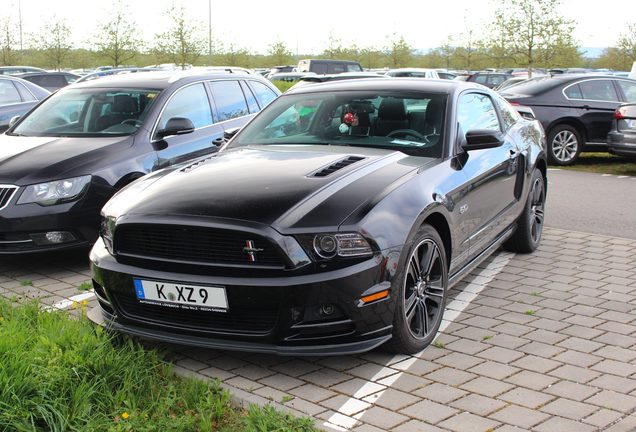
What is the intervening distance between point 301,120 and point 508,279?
2147 millimetres

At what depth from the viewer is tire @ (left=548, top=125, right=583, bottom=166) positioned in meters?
13.6

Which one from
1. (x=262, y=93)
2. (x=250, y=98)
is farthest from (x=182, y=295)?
(x=262, y=93)

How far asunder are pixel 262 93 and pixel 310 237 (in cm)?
539

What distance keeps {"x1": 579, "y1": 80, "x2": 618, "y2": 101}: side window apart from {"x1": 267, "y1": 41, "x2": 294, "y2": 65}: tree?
1997 inches

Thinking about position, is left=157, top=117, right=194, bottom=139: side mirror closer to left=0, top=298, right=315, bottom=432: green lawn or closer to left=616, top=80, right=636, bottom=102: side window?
left=0, top=298, right=315, bottom=432: green lawn

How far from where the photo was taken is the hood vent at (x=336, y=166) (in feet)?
14.7

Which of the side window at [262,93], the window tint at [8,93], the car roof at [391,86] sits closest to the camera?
the car roof at [391,86]

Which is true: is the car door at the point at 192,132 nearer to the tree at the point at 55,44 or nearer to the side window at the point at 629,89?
the side window at the point at 629,89

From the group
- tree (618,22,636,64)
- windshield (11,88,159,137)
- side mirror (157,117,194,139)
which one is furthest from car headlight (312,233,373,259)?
tree (618,22,636,64)

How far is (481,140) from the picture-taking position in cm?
520

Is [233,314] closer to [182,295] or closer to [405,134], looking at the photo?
[182,295]

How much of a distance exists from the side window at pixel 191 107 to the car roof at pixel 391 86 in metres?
1.71

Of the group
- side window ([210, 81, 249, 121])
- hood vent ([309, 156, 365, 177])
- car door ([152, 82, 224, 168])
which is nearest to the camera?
hood vent ([309, 156, 365, 177])

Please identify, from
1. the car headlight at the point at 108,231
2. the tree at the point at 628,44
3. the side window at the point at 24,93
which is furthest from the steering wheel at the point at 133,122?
the tree at the point at 628,44
